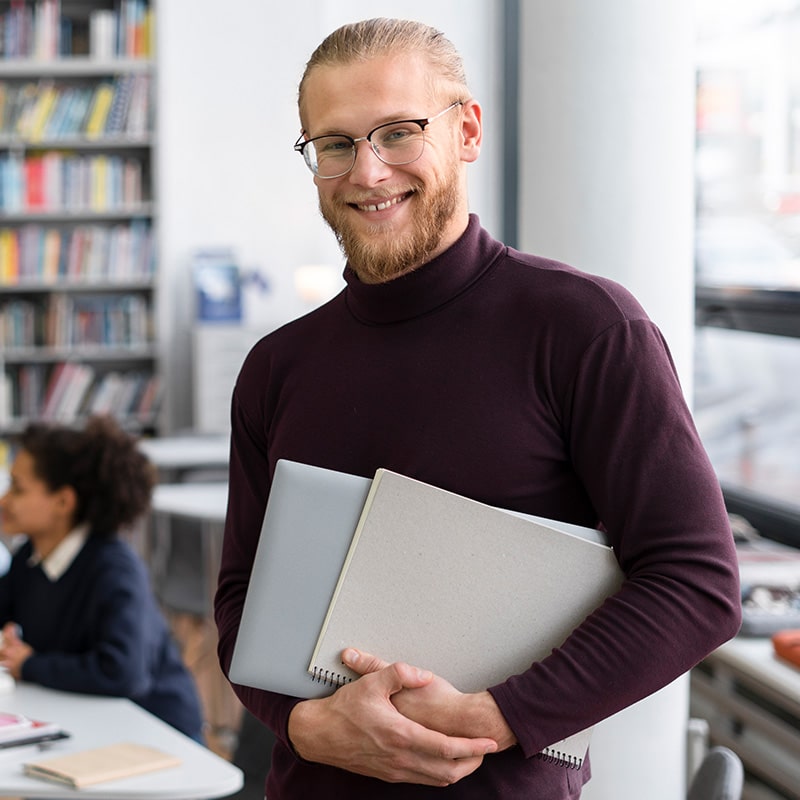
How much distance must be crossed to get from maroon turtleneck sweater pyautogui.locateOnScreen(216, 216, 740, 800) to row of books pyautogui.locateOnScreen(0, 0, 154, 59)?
5.42 m

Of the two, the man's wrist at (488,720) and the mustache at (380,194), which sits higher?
the mustache at (380,194)

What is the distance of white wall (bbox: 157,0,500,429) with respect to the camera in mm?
6789

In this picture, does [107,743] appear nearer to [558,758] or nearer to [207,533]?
[558,758]

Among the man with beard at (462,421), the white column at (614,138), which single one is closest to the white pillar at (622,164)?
the white column at (614,138)

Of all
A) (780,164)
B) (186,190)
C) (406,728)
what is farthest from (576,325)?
(186,190)

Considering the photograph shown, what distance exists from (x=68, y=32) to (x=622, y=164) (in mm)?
5038

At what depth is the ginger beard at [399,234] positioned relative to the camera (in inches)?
48.1

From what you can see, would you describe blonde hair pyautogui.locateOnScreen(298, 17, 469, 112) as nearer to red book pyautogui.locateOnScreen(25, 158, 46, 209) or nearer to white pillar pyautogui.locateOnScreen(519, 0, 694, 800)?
white pillar pyautogui.locateOnScreen(519, 0, 694, 800)

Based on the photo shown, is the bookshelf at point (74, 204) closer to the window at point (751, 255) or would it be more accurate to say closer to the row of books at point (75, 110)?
the row of books at point (75, 110)

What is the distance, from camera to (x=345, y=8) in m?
6.45

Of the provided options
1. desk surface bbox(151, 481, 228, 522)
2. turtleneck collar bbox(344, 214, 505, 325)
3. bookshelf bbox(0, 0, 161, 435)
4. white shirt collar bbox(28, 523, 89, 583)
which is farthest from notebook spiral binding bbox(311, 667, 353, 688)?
bookshelf bbox(0, 0, 161, 435)

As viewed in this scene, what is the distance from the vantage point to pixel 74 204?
21.0 feet

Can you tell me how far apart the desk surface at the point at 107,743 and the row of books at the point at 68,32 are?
448 cm

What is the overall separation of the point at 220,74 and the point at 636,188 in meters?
5.17
